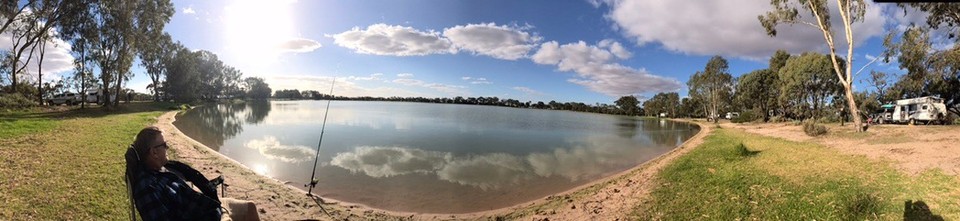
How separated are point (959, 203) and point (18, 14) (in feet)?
148

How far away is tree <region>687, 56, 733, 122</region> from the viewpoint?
205 ft

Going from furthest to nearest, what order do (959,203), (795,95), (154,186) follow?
(795,95), (959,203), (154,186)

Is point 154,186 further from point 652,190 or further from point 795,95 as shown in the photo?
point 795,95

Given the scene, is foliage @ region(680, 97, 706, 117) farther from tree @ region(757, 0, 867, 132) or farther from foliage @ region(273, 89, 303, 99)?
foliage @ region(273, 89, 303, 99)

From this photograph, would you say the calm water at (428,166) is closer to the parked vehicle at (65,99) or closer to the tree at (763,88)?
the parked vehicle at (65,99)

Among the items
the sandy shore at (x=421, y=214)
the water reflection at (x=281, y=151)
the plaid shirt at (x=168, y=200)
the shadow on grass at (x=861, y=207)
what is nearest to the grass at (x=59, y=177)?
the sandy shore at (x=421, y=214)

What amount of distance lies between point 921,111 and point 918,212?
96.1 ft

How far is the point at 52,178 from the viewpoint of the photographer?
309 inches

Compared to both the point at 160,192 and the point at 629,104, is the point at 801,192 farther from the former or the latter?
the point at 629,104

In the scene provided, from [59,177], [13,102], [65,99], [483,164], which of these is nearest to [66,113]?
[13,102]

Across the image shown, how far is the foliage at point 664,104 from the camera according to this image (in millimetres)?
105925

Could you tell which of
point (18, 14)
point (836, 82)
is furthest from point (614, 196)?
point (836, 82)

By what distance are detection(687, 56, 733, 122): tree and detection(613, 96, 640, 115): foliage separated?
6651cm

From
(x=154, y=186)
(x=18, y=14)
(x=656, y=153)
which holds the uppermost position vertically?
(x=18, y=14)
